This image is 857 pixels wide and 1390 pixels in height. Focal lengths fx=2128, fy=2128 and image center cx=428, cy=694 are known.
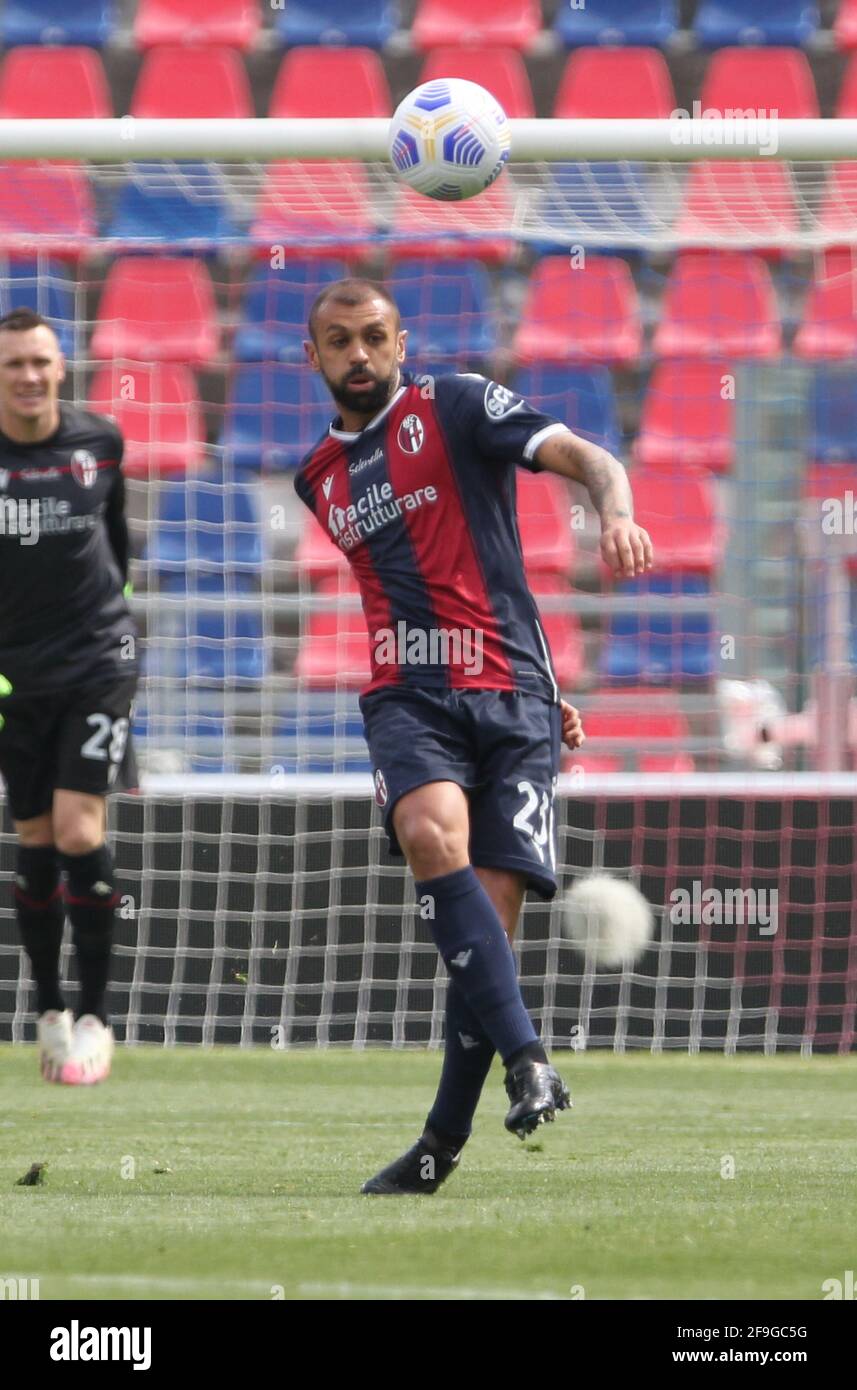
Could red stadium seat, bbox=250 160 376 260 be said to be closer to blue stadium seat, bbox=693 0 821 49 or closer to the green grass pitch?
the green grass pitch

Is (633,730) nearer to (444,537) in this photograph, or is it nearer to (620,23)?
(444,537)

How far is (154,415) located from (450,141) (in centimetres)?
496

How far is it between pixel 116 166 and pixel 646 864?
3.54 m

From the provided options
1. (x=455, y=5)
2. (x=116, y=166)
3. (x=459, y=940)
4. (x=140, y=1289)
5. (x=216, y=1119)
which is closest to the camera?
(x=140, y=1289)

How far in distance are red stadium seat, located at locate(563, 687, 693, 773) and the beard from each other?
15.1 feet

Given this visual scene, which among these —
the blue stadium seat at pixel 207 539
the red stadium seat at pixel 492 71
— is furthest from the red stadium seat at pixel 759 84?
the blue stadium seat at pixel 207 539

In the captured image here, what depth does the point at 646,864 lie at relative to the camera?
866 centimetres

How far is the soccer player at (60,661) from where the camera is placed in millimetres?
6035

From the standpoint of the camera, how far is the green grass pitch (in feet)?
11.2

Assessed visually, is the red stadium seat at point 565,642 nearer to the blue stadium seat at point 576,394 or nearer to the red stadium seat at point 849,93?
the blue stadium seat at point 576,394

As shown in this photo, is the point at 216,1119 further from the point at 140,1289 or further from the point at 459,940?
the point at 140,1289

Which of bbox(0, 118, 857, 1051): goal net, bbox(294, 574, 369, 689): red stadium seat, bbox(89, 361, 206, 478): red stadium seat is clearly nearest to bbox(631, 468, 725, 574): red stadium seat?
bbox(0, 118, 857, 1051): goal net

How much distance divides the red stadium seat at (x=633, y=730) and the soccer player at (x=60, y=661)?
137 inches
